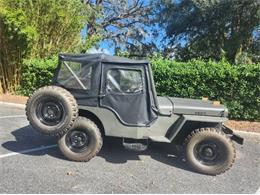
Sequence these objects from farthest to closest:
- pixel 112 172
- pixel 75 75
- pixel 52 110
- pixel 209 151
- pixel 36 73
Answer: pixel 36 73
pixel 75 75
pixel 209 151
pixel 52 110
pixel 112 172

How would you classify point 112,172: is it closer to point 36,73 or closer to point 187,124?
point 187,124

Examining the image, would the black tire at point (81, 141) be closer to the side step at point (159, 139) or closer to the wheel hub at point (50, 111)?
the wheel hub at point (50, 111)

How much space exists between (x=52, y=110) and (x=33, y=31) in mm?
8319

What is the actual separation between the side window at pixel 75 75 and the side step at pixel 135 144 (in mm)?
1143

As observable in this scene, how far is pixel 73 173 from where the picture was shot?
18.9ft

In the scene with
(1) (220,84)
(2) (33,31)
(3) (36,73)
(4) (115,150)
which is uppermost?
(2) (33,31)

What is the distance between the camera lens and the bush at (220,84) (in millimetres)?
10703

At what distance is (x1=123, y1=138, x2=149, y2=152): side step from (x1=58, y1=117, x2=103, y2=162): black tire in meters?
0.44

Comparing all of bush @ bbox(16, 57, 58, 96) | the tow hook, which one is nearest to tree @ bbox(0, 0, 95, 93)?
bush @ bbox(16, 57, 58, 96)

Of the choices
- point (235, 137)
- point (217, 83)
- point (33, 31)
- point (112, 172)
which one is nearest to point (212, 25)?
point (217, 83)

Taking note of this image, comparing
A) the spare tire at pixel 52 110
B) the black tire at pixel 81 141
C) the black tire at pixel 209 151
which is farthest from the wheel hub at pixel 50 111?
the black tire at pixel 209 151

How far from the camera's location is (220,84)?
10.9m

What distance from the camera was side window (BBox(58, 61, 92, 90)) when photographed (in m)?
6.41

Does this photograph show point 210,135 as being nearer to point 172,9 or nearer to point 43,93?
point 43,93
